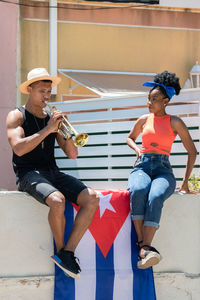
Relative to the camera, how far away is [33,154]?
5516 mm

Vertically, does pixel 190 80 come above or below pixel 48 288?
above

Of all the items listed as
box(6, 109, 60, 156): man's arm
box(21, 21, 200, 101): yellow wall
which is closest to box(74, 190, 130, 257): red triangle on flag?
box(6, 109, 60, 156): man's arm

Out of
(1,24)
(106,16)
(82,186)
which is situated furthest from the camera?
(106,16)

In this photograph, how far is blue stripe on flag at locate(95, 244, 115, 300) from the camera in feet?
17.9

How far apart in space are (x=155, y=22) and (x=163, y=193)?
26.6 ft

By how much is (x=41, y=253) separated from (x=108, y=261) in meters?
0.69

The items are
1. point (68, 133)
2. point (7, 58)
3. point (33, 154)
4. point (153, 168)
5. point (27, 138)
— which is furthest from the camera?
point (7, 58)

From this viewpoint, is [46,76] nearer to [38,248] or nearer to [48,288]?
[38,248]

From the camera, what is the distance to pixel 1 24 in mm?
11516

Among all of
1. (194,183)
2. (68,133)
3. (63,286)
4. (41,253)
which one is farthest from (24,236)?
(194,183)

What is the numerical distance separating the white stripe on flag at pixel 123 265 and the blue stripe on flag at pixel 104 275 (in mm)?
43

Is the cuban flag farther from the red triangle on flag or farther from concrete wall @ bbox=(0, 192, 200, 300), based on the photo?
concrete wall @ bbox=(0, 192, 200, 300)

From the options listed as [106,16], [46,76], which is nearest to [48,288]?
[46,76]

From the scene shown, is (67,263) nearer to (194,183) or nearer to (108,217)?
(108,217)
